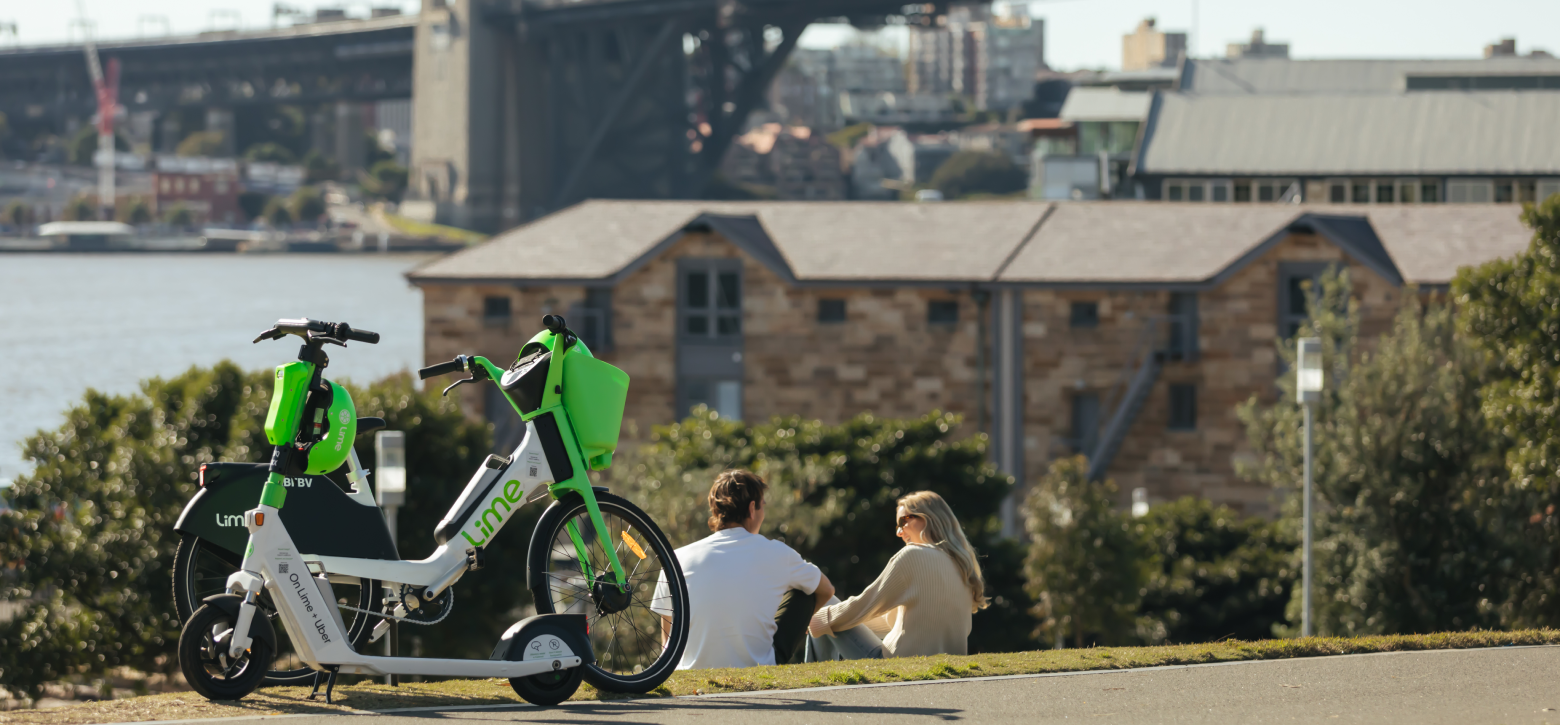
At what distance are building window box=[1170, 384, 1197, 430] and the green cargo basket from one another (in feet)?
116

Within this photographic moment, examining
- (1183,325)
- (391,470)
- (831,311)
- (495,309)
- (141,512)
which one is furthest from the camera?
(495,309)

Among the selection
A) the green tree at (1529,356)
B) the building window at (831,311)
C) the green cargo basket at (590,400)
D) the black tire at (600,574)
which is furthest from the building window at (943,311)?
the green cargo basket at (590,400)

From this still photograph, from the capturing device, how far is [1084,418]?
138ft

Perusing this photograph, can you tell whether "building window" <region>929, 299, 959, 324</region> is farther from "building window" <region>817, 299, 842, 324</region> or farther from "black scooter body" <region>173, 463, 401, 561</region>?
"black scooter body" <region>173, 463, 401, 561</region>

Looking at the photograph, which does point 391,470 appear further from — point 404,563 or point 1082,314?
point 1082,314

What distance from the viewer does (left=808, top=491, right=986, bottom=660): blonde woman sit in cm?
843

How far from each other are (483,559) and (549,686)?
1.86ft

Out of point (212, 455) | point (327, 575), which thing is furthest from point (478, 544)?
point (212, 455)

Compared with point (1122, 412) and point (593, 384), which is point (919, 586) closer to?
point (593, 384)

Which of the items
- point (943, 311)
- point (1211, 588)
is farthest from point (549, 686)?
point (943, 311)

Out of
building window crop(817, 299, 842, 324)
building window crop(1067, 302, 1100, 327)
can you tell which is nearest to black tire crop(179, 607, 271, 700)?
building window crop(1067, 302, 1100, 327)

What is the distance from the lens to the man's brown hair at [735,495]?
797cm

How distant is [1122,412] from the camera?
40094mm

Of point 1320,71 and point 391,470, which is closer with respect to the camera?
point 391,470
